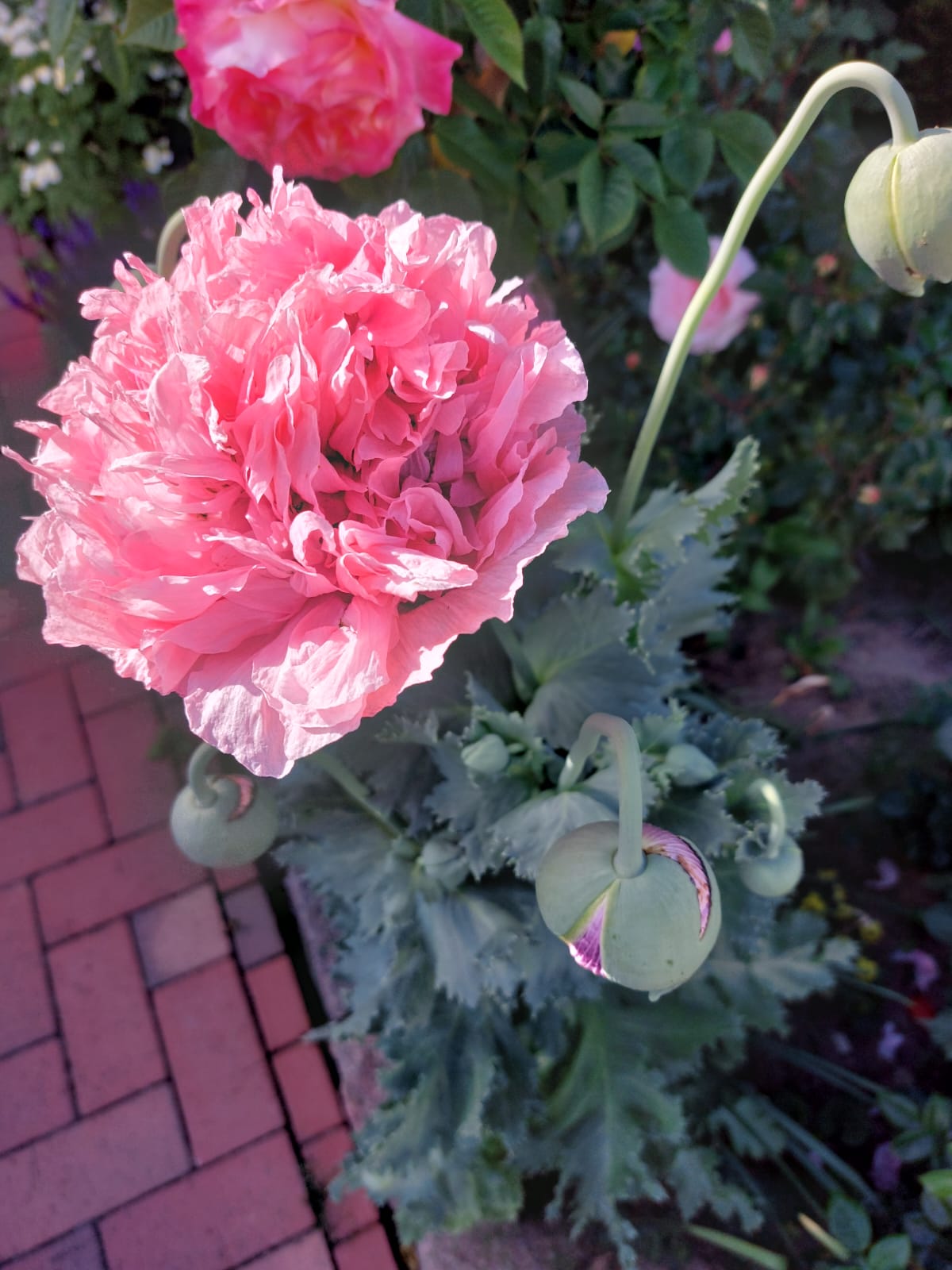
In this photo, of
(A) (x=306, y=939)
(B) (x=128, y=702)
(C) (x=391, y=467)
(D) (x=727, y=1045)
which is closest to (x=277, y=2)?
(C) (x=391, y=467)

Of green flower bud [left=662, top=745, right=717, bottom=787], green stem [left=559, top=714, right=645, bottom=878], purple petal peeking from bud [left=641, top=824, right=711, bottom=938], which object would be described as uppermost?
green stem [left=559, top=714, right=645, bottom=878]

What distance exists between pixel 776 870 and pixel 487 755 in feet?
0.96

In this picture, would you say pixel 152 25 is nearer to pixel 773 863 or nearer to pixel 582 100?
pixel 582 100

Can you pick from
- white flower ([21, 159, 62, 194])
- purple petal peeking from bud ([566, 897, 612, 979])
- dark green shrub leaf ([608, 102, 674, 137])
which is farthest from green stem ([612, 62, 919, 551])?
white flower ([21, 159, 62, 194])

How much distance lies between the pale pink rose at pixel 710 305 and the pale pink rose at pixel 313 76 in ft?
2.33

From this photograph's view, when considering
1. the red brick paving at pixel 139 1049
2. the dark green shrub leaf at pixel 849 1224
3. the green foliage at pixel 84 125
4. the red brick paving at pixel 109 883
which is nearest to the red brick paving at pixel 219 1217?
the red brick paving at pixel 139 1049

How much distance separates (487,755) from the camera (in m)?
0.79

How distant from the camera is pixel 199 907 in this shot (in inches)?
70.5

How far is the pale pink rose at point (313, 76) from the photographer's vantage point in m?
0.70

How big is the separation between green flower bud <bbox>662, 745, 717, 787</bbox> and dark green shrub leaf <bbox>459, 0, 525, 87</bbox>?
60 cm

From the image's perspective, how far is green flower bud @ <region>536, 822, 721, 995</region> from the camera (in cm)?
61

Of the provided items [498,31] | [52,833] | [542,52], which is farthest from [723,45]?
[52,833]

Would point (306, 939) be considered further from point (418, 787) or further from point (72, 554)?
point (72, 554)

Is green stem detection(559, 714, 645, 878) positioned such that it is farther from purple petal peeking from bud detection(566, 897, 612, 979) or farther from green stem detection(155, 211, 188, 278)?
green stem detection(155, 211, 188, 278)
